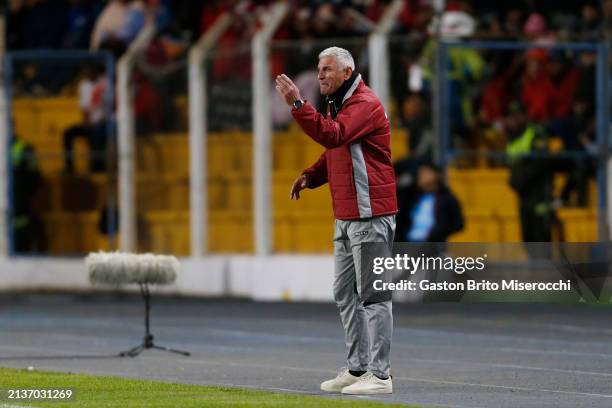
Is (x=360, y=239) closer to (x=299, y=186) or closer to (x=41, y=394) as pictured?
(x=299, y=186)

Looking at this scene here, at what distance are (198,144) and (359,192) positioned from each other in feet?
44.7

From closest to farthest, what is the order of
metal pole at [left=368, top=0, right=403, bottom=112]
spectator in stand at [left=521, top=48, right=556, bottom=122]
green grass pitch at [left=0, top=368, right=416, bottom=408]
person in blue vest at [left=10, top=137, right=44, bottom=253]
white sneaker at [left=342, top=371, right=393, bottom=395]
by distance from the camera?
1. green grass pitch at [left=0, top=368, right=416, bottom=408]
2. white sneaker at [left=342, top=371, right=393, bottom=395]
3. spectator in stand at [left=521, top=48, right=556, bottom=122]
4. metal pole at [left=368, top=0, right=403, bottom=112]
5. person in blue vest at [left=10, top=137, right=44, bottom=253]

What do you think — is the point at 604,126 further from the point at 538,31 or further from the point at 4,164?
the point at 4,164

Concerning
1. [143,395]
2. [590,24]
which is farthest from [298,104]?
[590,24]

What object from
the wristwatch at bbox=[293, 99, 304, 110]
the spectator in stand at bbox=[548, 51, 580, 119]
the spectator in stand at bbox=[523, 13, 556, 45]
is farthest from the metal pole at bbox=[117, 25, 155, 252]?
the wristwatch at bbox=[293, 99, 304, 110]

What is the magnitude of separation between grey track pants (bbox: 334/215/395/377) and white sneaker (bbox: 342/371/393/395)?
41 millimetres

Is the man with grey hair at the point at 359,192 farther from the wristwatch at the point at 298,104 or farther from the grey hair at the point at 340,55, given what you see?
the wristwatch at the point at 298,104

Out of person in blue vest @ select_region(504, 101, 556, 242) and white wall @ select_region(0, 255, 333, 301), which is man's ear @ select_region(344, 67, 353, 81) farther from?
white wall @ select_region(0, 255, 333, 301)

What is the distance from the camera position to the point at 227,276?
82.6 ft

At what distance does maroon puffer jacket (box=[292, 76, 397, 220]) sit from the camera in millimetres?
11734

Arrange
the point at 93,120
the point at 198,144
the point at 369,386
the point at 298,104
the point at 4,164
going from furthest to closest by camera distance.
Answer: the point at 4,164 → the point at 93,120 → the point at 198,144 → the point at 369,386 → the point at 298,104

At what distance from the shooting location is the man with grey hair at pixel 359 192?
11.8m

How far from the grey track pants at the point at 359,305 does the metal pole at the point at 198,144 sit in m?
13.4

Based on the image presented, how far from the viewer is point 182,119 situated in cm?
2550
